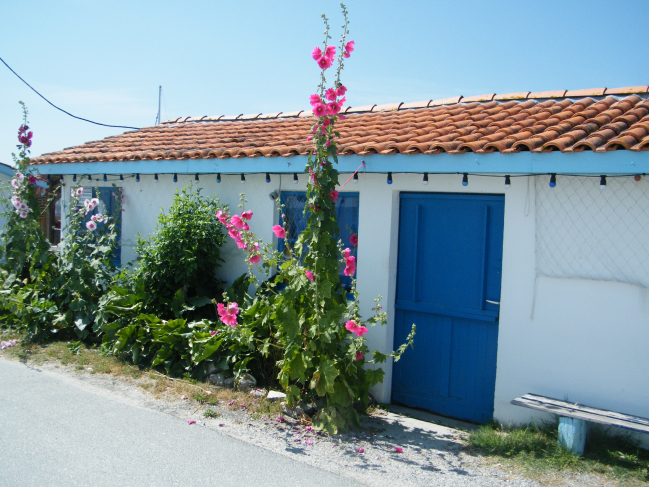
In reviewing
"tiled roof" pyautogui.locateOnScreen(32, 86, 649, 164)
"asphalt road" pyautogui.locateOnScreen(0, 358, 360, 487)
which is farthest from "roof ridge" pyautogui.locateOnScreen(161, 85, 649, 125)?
"asphalt road" pyautogui.locateOnScreen(0, 358, 360, 487)

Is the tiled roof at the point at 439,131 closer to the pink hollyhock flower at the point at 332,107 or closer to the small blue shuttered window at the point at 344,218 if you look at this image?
the small blue shuttered window at the point at 344,218

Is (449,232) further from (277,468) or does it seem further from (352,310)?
(277,468)

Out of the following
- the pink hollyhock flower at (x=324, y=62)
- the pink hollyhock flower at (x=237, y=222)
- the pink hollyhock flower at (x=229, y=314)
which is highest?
the pink hollyhock flower at (x=324, y=62)

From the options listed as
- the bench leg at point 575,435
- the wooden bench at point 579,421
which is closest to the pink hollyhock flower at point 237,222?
the wooden bench at point 579,421

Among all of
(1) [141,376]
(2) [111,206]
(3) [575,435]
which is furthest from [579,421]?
(2) [111,206]

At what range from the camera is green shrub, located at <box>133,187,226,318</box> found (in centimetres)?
675

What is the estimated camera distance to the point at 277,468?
158 inches

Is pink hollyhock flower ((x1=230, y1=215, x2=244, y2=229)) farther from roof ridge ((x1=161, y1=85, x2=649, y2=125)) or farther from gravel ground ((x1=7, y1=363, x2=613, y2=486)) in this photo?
roof ridge ((x1=161, y1=85, x2=649, y2=125))

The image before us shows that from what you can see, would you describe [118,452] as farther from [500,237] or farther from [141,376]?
[500,237]

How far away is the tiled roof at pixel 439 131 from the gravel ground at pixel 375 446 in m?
2.47

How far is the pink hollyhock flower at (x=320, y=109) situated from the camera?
464 centimetres

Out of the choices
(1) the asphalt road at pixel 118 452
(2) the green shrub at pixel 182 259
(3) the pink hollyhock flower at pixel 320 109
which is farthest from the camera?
(2) the green shrub at pixel 182 259

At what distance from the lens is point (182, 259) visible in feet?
21.8

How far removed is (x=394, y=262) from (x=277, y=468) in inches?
98.4
